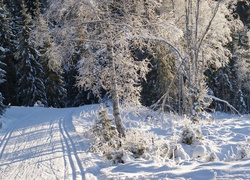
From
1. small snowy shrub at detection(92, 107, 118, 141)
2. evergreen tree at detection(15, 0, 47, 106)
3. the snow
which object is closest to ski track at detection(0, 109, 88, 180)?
the snow

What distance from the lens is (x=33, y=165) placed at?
646cm

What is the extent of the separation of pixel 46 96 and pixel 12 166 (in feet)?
77.2

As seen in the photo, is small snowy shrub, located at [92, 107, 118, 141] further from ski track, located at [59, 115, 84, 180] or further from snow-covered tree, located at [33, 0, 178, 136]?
ski track, located at [59, 115, 84, 180]

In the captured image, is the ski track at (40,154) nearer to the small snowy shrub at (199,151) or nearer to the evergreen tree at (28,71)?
the small snowy shrub at (199,151)

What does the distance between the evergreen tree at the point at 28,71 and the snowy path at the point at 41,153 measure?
16.5m

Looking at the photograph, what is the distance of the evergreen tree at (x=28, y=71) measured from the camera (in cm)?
2702

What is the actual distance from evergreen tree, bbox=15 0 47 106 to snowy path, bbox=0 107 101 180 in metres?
16.5

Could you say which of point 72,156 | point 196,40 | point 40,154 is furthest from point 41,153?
point 196,40

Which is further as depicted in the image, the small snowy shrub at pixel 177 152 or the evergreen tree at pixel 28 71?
the evergreen tree at pixel 28 71

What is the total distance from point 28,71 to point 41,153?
21494mm

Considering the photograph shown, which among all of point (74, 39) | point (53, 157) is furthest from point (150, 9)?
point (53, 157)

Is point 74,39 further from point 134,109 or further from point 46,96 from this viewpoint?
point 46,96

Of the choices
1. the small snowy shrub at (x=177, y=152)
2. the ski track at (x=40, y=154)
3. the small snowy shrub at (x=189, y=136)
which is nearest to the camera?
the ski track at (x=40, y=154)

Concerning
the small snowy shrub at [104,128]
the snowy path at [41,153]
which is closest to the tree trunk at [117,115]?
the small snowy shrub at [104,128]
